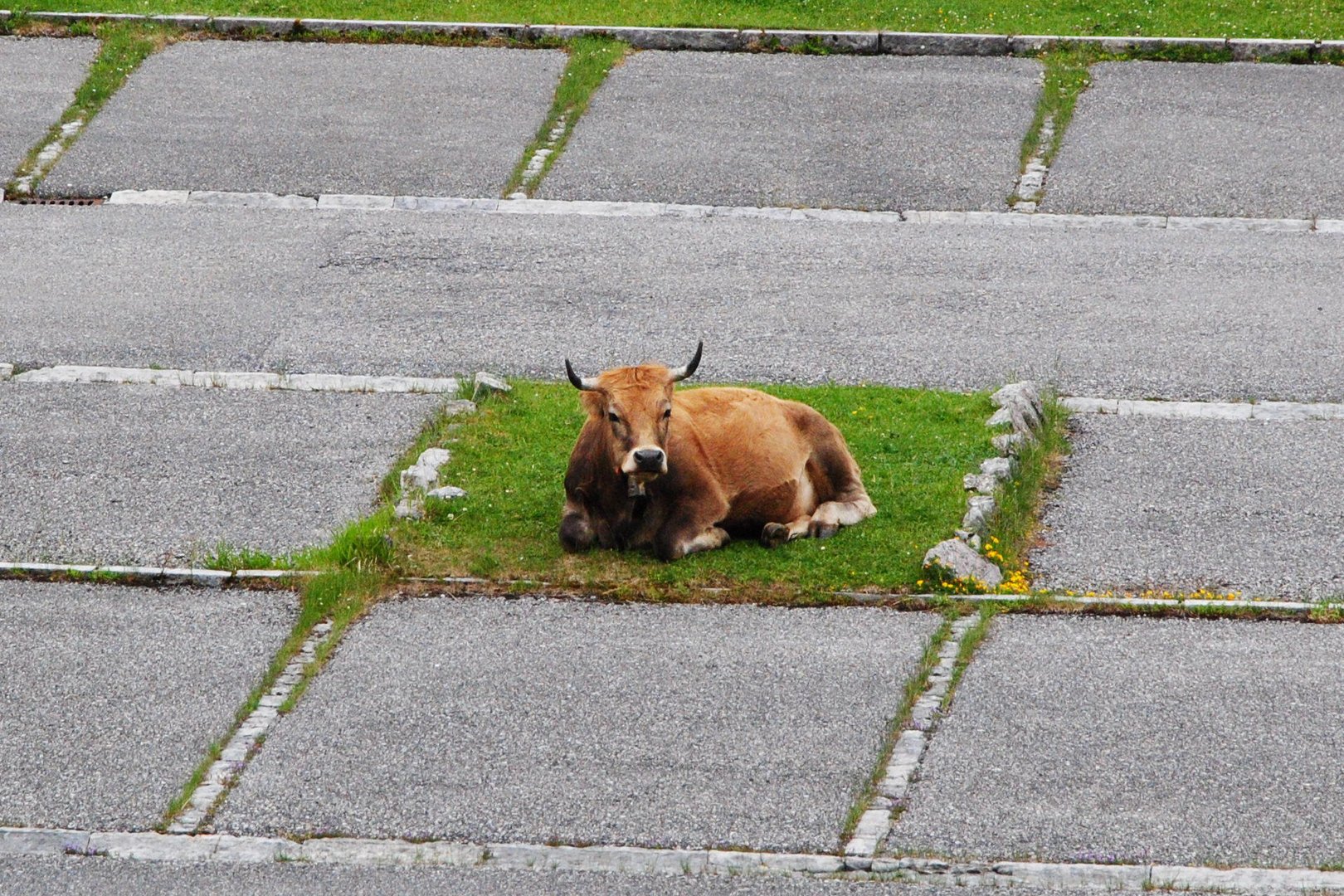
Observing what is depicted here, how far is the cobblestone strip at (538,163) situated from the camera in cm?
1900

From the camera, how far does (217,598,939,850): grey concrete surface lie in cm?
913

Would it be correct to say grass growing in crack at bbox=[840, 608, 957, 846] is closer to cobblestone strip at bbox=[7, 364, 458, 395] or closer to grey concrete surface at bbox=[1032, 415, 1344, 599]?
grey concrete surface at bbox=[1032, 415, 1344, 599]

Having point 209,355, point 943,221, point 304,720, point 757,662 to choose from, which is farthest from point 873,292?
point 304,720

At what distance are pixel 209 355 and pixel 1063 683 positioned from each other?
793 cm

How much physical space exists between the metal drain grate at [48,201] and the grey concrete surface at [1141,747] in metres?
11.4

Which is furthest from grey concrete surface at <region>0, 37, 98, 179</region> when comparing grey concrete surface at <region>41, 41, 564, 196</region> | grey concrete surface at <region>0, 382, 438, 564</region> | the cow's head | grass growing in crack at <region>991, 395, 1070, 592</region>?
grass growing in crack at <region>991, 395, 1070, 592</region>

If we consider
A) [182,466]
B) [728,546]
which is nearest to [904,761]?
[728,546]

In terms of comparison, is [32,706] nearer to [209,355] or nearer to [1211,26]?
[209,355]

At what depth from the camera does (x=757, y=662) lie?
10641mm

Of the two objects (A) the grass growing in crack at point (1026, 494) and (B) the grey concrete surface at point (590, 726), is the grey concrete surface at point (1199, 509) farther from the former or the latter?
(B) the grey concrete surface at point (590, 726)

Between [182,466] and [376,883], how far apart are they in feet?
18.1

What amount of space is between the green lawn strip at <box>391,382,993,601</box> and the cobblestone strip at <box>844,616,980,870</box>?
2.63ft

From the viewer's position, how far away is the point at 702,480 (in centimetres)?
1169

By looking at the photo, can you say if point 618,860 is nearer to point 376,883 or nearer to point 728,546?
point 376,883
